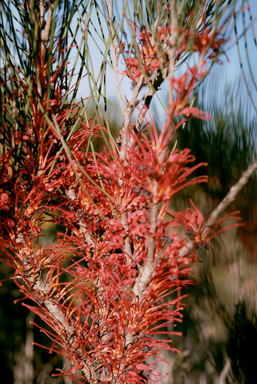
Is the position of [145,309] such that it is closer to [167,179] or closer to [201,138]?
[167,179]

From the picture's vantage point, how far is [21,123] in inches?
7.9

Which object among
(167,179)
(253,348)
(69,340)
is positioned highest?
(167,179)

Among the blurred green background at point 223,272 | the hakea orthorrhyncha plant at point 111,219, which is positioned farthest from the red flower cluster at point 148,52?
the blurred green background at point 223,272

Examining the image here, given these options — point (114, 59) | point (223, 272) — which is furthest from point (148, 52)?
point (223, 272)

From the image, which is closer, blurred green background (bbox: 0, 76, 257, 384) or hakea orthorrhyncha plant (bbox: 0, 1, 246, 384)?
hakea orthorrhyncha plant (bbox: 0, 1, 246, 384)

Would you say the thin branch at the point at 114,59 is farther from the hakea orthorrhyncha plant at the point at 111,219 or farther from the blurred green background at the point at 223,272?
the blurred green background at the point at 223,272

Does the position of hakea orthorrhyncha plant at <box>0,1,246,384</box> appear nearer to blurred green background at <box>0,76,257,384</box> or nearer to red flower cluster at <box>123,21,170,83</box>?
red flower cluster at <box>123,21,170,83</box>

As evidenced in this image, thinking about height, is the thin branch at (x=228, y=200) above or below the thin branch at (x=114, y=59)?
below

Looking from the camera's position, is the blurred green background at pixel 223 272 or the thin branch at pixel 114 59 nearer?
the thin branch at pixel 114 59

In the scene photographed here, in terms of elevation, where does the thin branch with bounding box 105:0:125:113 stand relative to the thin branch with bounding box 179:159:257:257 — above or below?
above

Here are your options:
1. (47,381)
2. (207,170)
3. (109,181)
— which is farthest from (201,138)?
(47,381)

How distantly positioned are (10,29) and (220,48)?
15cm

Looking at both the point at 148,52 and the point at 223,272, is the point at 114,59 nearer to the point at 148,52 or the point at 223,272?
the point at 148,52

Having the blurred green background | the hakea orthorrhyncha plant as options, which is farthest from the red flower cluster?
the blurred green background
